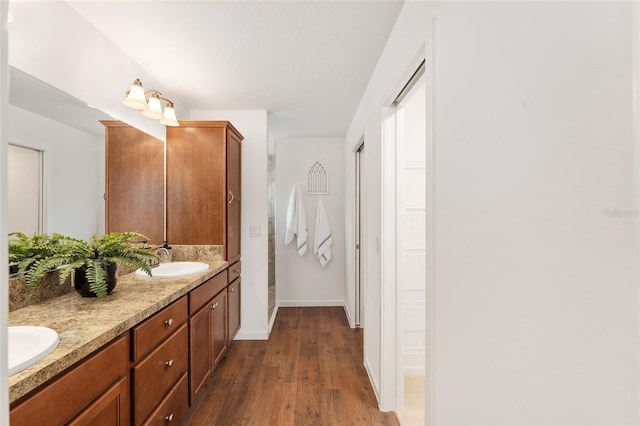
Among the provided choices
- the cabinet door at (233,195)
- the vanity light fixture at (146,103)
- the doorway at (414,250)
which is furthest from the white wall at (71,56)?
the doorway at (414,250)

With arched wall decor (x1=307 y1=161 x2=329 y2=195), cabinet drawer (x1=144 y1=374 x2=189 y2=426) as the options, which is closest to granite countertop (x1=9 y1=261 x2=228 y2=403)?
cabinet drawer (x1=144 y1=374 x2=189 y2=426)

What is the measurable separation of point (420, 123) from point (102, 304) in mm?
2389

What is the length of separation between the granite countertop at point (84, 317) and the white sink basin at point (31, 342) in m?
0.02

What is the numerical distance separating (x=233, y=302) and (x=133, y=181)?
1.31 meters

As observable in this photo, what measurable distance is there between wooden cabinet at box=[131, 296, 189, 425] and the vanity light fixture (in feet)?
4.13

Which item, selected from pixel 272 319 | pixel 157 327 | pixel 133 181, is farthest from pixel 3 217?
pixel 272 319

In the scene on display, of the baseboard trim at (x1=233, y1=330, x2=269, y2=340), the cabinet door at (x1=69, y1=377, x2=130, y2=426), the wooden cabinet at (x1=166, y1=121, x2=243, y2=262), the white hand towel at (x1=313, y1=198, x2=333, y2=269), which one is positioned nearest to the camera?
the cabinet door at (x1=69, y1=377, x2=130, y2=426)

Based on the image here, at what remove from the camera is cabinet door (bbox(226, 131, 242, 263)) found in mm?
2549

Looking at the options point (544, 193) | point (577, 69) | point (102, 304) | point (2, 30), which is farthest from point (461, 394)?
point (102, 304)

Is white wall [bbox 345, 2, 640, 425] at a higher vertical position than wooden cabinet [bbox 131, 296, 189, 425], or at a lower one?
higher

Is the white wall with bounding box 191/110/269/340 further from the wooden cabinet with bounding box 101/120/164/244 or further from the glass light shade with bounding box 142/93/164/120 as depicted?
the glass light shade with bounding box 142/93/164/120

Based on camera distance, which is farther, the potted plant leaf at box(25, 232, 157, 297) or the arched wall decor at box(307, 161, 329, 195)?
the arched wall decor at box(307, 161, 329, 195)

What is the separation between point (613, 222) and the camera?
422 millimetres

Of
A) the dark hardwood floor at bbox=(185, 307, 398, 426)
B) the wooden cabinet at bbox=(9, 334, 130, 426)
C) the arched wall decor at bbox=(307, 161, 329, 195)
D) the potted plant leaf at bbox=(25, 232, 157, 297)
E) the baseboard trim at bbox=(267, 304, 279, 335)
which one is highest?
the arched wall decor at bbox=(307, 161, 329, 195)
